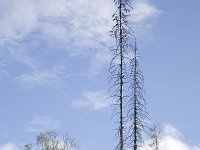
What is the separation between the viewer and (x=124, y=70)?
33344 millimetres

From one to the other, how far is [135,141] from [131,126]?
3.75ft

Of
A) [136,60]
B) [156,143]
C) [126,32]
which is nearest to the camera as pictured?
[126,32]

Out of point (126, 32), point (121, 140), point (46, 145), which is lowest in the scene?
point (121, 140)

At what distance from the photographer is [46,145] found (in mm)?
74688

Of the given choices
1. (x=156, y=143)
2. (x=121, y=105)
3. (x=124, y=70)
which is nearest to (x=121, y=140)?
(x=121, y=105)

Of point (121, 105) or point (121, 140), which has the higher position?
point (121, 105)

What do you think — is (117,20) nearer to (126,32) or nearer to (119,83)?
(126,32)

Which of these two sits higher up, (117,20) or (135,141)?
(117,20)

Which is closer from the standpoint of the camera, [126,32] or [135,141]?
[126,32]

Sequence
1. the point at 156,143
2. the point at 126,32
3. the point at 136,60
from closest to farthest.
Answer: the point at 126,32
the point at 136,60
the point at 156,143

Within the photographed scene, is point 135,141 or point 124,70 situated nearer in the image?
point 124,70

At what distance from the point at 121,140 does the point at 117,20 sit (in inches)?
303

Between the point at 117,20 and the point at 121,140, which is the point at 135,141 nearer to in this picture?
the point at 121,140

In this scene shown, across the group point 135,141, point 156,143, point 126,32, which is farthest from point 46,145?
point 126,32
